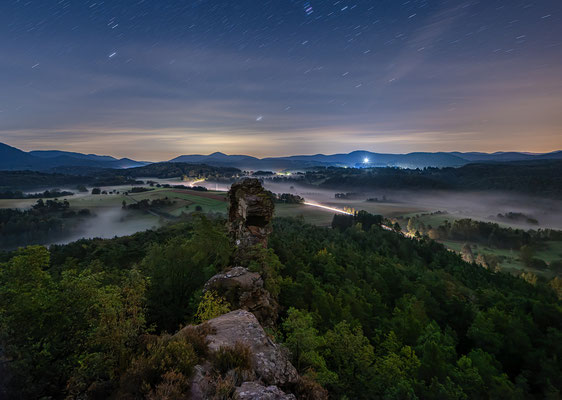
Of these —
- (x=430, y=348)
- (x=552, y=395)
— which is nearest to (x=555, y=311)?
(x=552, y=395)

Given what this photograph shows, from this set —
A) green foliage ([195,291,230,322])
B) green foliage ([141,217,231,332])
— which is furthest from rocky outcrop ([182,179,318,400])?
green foliage ([141,217,231,332])

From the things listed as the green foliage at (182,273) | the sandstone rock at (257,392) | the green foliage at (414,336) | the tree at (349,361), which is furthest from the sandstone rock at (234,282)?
the sandstone rock at (257,392)

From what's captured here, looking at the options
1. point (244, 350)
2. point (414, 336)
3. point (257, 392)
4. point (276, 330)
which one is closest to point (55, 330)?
point (244, 350)

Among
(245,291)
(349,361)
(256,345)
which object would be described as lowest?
(349,361)

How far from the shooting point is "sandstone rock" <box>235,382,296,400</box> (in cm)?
892

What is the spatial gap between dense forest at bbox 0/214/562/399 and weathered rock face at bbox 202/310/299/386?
1.88 meters

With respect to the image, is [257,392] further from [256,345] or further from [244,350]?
[256,345]

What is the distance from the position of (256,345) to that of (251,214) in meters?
24.9

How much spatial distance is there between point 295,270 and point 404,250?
97351 mm

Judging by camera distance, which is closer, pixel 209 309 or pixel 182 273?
pixel 209 309

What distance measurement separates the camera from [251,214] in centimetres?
3669

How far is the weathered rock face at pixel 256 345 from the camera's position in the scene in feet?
36.1

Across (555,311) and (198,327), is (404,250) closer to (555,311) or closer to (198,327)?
(555,311)

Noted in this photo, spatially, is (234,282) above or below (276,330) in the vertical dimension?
above
